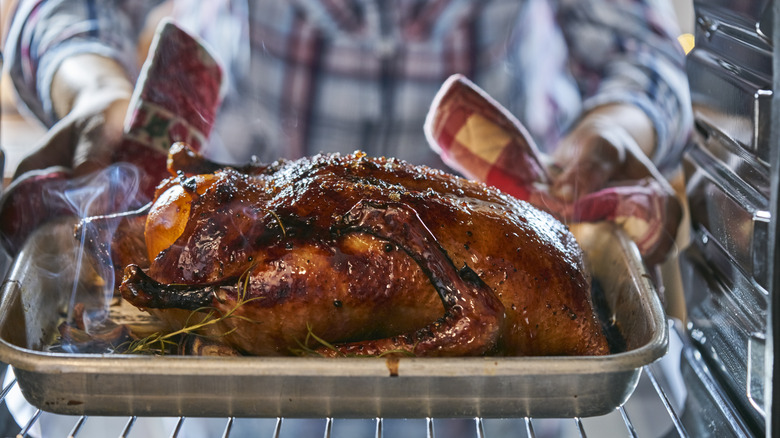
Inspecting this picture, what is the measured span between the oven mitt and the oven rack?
0.23 metres

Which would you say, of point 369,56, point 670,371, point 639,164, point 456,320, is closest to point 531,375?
point 456,320

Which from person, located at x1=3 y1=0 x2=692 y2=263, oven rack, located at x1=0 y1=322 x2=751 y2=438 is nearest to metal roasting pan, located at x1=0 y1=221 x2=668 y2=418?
oven rack, located at x1=0 y1=322 x2=751 y2=438

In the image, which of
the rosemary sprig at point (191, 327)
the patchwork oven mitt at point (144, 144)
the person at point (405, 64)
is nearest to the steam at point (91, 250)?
the patchwork oven mitt at point (144, 144)

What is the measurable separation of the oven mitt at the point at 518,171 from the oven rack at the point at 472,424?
230mm

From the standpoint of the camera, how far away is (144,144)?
148 cm

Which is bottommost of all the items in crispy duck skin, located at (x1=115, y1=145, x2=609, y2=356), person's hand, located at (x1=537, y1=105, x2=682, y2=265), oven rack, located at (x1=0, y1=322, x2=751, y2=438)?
oven rack, located at (x1=0, y1=322, x2=751, y2=438)

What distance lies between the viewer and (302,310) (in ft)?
3.49

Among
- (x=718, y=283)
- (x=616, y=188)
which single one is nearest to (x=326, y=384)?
(x=718, y=283)

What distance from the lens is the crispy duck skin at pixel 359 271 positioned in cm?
104

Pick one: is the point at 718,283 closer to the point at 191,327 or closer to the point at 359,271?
the point at 359,271

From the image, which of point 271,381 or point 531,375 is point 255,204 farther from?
point 531,375

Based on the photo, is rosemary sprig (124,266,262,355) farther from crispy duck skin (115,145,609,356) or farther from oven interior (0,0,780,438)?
oven interior (0,0,780,438)

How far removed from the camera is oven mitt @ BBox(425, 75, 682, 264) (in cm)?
146

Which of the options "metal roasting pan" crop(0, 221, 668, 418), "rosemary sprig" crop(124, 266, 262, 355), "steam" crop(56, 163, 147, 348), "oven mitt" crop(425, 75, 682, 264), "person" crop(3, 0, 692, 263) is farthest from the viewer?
"person" crop(3, 0, 692, 263)
